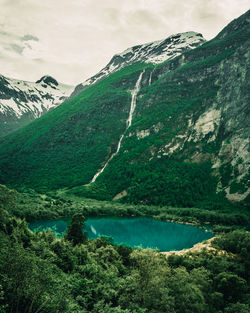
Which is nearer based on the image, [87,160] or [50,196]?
[50,196]

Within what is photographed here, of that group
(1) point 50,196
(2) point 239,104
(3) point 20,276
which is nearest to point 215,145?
(2) point 239,104

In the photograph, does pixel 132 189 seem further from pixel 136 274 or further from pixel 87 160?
pixel 136 274

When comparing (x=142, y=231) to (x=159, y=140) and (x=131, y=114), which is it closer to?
(x=159, y=140)

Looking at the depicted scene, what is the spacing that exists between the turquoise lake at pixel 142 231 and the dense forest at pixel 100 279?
66.9 ft

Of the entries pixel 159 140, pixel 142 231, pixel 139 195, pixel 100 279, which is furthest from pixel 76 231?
pixel 159 140

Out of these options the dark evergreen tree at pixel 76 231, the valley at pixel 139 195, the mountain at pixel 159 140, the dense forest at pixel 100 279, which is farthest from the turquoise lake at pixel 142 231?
the dark evergreen tree at pixel 76 231

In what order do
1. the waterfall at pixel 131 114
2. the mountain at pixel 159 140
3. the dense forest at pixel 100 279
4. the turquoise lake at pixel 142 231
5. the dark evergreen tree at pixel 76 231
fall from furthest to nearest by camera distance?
the waterfall at pixel 131 114
the mountain at pixel 159 140
the turquoise lake at pixel 142 231
the dark evergreen tree at pixel 76 231
the dense forest at pixel 100 279

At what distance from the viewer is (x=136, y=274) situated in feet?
72.1

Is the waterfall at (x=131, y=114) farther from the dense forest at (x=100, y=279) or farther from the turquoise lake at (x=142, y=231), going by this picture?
the dense forest at (x=100, y=279)

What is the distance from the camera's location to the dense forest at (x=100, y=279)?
14070 millimetres

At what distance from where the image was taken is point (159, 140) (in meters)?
119

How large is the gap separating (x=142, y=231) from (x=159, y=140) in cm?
5637

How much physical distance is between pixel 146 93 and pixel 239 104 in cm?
5612

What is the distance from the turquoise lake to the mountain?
63.5ft
